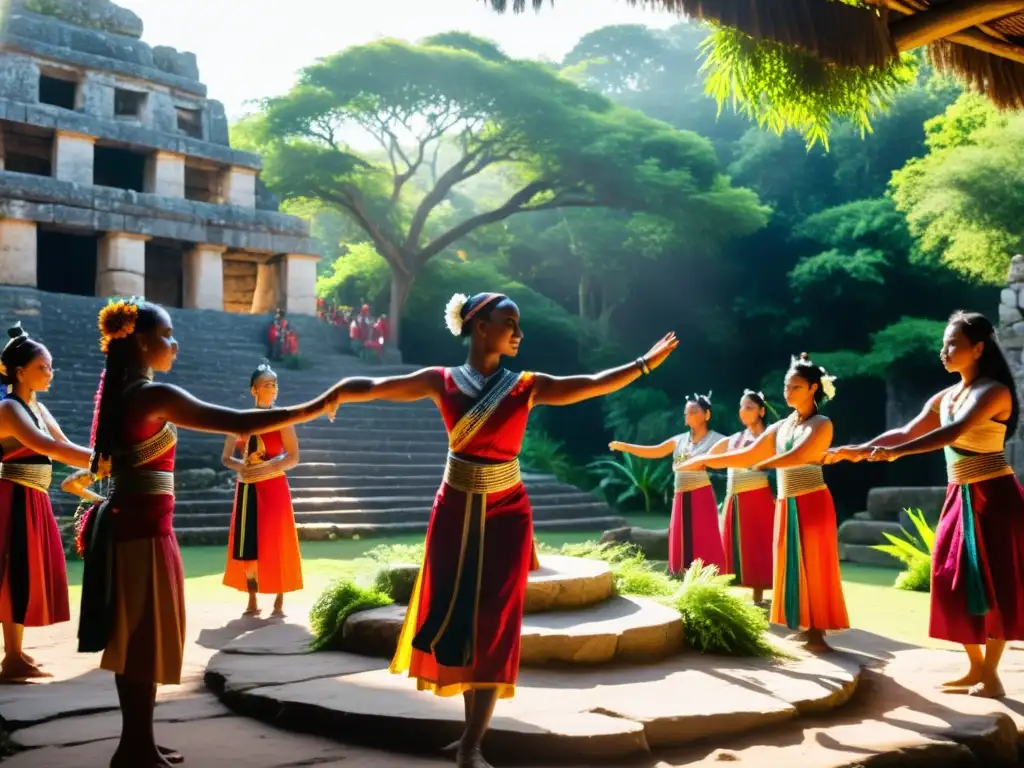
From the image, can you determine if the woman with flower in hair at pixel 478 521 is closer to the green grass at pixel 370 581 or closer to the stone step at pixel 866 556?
the green grass at pixel 370 581

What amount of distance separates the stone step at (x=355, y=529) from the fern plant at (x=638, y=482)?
3.09m

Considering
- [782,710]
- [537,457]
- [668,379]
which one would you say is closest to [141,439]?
[782,710]

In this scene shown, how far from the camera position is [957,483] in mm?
5082

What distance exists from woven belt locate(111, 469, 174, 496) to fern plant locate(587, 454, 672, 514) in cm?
1472

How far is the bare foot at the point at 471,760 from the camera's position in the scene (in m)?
3.66

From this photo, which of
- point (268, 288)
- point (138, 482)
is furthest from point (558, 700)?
point (268, 288)

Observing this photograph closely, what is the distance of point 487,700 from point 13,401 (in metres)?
2.84

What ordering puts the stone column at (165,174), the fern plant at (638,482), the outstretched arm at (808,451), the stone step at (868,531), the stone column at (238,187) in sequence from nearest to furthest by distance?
1. the outstretched arm at (808,451)
2. the stone step at (868,531)
3. the fern plant at (638,482)
4. the stone column at (165,174)
5. the stone column at (238,187)

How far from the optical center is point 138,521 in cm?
369

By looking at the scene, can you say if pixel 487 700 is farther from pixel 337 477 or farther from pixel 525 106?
pixel 525 106

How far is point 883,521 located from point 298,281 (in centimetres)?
1533

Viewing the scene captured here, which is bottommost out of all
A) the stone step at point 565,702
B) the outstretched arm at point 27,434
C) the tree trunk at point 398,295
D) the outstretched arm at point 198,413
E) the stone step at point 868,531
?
the stone step at point 868,531

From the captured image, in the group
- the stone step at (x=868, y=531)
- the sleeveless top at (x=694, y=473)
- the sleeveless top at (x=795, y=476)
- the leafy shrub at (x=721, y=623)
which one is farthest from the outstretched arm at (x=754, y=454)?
the stone step at (x=868, y=531)

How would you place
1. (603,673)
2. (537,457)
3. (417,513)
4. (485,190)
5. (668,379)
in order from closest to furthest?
(603,673) → (417,513) → (537,457) → (668,379) → (485,190)
